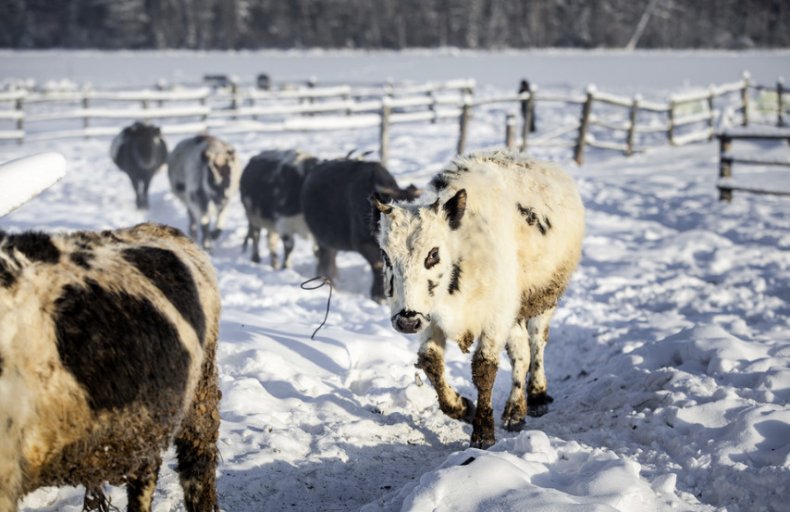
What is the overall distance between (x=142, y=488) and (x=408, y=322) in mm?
1772

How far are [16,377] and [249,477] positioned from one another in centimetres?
183

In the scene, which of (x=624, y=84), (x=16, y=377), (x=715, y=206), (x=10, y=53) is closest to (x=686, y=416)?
(x=16, y=377)

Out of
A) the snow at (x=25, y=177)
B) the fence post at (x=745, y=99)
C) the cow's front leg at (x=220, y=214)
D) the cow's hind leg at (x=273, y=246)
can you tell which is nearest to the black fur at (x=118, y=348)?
the snow at (x=25, y=177)

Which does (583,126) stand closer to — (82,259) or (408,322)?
(408,322)

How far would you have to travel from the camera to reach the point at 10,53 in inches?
2359

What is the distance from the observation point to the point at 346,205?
32.5 ft

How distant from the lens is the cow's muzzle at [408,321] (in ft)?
14.5

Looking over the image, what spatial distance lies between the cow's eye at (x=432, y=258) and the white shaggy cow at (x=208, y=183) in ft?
28.1

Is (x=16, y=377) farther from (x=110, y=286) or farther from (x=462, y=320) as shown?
(x=462, y=320)

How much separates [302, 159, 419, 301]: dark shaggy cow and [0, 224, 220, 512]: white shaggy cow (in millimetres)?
5884

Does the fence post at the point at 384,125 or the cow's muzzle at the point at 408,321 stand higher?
the fence post at the point at 384,125

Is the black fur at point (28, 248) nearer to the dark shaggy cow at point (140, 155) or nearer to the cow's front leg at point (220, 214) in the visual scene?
the cow's front leg at point (220, 214)

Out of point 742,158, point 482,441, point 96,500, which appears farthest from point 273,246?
point 96,500

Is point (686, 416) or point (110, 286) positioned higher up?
point (110, 286)
